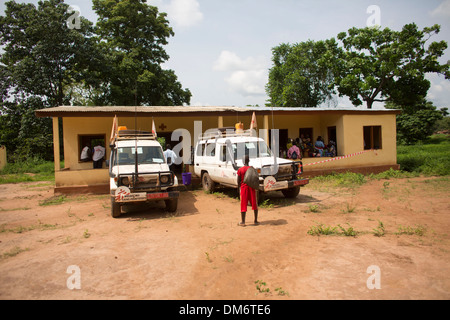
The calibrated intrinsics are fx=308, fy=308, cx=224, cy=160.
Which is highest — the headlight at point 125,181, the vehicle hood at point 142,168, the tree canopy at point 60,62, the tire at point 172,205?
the tree canopy at point 60,62

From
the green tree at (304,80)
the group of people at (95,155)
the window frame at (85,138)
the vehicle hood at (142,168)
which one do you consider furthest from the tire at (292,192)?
the green tree at (304,80)

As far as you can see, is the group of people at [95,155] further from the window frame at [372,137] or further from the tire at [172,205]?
the window frame at [372,137]

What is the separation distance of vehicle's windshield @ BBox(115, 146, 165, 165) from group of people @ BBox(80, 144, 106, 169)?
4.40 m

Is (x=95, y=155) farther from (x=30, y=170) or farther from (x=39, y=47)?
(x=39, y=47)

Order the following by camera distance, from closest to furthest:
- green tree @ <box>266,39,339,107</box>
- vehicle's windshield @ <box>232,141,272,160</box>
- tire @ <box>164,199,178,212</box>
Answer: tire @ <box>164,199,178,212</box> < vehicle's windshield @ <box>232,141,272,160</box> < green tree @ <box>266,39,339,107</box>

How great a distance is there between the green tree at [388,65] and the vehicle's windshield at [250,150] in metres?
18.7

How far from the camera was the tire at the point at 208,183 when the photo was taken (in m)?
11.2

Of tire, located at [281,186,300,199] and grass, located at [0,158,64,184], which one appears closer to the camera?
tire, located at [281,186,300,199]

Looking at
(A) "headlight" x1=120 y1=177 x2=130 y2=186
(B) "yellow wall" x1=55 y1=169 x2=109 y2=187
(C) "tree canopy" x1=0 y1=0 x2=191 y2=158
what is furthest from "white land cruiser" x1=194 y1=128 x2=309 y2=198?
(C) "tree canopy" x1=0 y1=0 x2=191 y2=158

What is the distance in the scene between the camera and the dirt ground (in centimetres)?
392

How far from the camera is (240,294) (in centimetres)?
382

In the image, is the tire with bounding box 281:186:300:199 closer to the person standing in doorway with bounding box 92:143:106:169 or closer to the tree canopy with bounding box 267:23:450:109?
the person standing in doorway with bounding box 92:143:106:169
